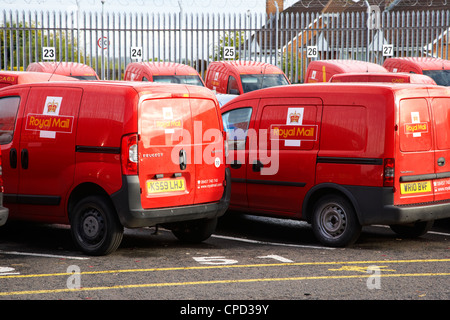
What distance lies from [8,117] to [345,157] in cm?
373

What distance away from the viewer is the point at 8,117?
8883 mm

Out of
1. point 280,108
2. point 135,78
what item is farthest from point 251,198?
point 135,78

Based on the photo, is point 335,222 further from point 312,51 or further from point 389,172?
point 312,51

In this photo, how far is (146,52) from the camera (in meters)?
28.1

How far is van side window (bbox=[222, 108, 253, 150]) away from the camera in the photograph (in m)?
9.79

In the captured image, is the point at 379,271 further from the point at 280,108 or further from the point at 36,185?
the point at 36,185

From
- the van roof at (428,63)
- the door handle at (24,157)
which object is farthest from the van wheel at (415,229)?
the van roof at (428,63)

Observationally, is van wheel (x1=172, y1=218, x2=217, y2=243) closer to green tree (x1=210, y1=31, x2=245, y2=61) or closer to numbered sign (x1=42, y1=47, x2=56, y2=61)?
green tree (x1=210, y1=31, x2=245, y2=61)

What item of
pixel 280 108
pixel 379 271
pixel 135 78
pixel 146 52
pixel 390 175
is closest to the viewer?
pixel 379 271

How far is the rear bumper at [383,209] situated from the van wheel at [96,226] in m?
2.54

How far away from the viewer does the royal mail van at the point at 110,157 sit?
26.1 ft

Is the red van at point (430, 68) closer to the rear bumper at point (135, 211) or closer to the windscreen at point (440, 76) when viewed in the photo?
the windscreen at point (440, 76)

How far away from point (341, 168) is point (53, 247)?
128 inches

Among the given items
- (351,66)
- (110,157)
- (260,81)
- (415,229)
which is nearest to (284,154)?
(415,229)
